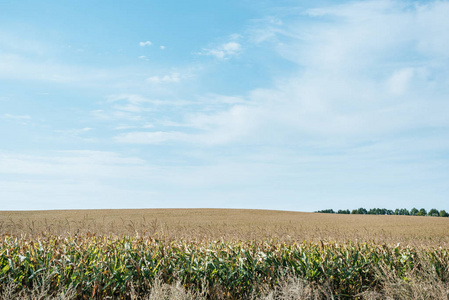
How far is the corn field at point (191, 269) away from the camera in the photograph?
646cm

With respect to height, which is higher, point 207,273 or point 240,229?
point 240,229

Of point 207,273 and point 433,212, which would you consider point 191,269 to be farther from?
point 433,212

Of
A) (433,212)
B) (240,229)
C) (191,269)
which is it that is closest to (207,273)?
(191,269)

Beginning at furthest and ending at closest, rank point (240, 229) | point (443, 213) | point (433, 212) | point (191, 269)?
point (433, 212)
point (443, 213)
point (240, 229)
point (191, 269)

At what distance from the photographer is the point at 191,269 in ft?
22.5

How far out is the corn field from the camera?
6.46 m

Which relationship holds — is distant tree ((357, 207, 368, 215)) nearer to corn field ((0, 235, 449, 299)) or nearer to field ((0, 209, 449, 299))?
corn field ((0, 235, 449, 299))

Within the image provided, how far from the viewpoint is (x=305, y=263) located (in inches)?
291

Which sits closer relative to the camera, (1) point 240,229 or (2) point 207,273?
(2) point 207,273

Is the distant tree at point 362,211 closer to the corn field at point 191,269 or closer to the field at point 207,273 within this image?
the corn field at point 191,269

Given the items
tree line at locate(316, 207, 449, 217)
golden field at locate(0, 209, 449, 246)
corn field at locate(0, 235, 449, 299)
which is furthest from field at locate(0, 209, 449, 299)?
tree line at locate(316, 207, 449, 217)

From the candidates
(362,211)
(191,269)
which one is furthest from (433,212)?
(191,269)

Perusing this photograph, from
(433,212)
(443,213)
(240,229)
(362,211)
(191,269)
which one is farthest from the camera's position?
(433,212)

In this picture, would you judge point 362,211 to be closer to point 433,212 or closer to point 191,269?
point 433,212
